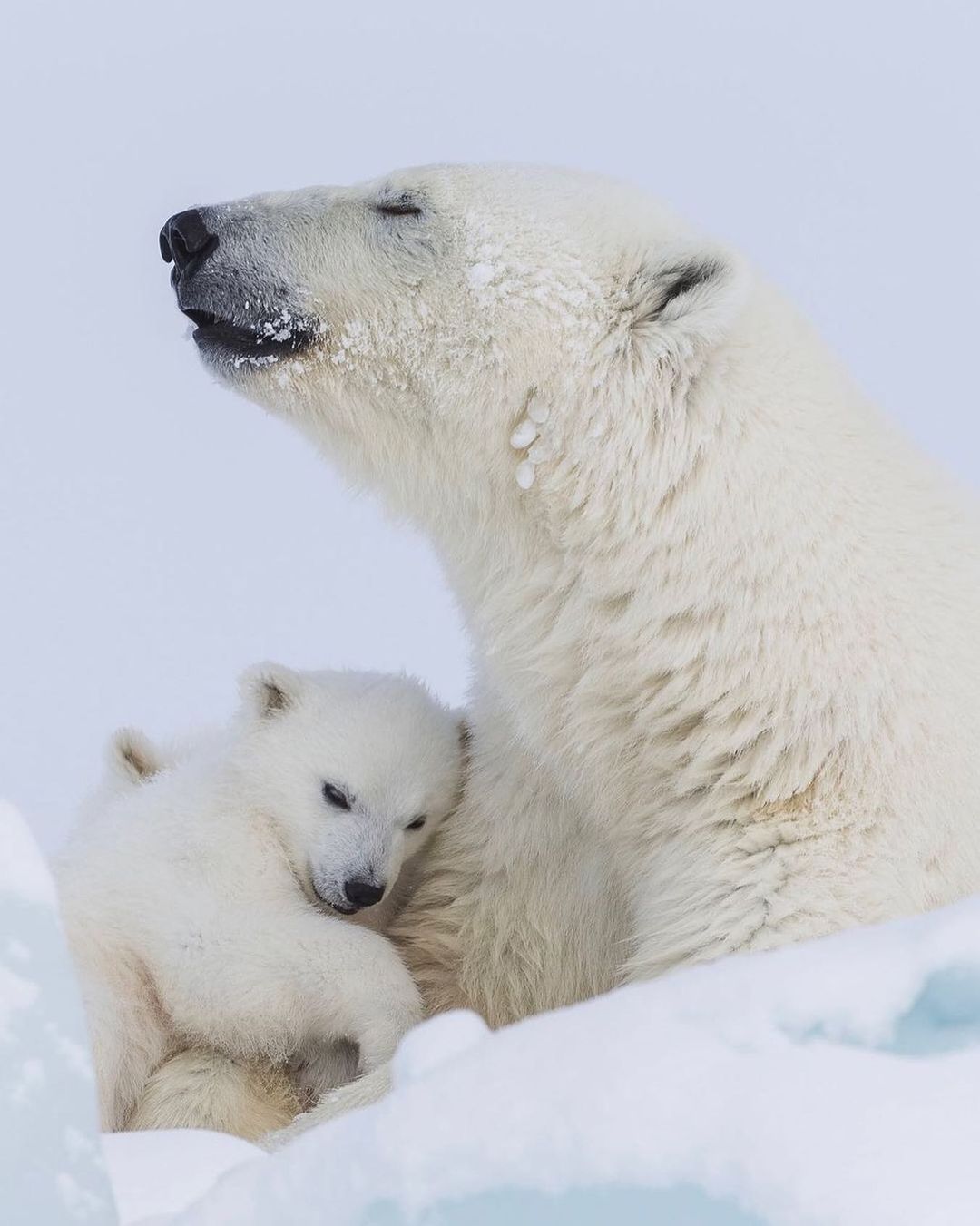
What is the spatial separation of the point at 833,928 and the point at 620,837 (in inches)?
17.7

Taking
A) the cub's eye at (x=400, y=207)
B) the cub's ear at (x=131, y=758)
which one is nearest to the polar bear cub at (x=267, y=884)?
the cub's ear at (x=131, y=758)

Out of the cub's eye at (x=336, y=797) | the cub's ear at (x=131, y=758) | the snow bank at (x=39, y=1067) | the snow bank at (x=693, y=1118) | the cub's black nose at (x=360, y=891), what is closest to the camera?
the snow bank at (x=693, y=1118)

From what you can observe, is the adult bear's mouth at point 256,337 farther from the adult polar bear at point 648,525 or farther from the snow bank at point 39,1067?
the snow bank at point 39,1067

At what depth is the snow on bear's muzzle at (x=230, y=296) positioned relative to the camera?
2561 millimetres

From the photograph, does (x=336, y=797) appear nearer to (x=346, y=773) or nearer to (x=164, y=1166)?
(x=346, y=773)

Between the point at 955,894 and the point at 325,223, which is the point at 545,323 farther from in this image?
the point at 955,894

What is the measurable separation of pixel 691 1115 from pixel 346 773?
1.80 meters

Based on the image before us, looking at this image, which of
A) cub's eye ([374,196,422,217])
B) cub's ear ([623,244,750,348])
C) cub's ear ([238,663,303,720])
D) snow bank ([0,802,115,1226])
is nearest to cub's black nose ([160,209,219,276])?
cub's eye ([374,196,422,217])

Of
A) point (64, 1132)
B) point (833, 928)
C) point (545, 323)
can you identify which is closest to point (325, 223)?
point (545, 323)

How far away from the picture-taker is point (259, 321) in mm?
2564

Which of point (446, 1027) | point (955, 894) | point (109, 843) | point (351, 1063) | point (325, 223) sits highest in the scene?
point (325, 223)

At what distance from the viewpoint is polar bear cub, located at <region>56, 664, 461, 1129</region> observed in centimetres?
264

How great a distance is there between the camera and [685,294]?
2359 millimetres

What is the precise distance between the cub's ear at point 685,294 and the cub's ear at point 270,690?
3.45 ft
